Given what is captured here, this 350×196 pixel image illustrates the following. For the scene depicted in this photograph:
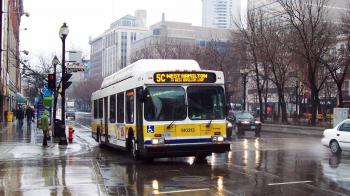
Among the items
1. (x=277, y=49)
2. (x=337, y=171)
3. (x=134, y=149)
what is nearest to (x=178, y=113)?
(x=134, y=149)

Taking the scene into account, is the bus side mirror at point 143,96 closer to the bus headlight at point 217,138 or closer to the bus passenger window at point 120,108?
the bus headlight at point 217,138

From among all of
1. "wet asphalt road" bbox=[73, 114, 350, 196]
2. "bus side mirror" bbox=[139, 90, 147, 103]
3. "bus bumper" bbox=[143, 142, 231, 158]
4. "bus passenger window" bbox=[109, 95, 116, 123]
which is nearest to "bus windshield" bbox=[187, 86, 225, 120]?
"bus bumper" bbox=[143, 142, 231, 158]

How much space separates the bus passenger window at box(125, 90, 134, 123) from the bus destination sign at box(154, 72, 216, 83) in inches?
68.7

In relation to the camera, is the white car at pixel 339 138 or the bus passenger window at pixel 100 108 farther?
the bus passenger window at pixel 100 108

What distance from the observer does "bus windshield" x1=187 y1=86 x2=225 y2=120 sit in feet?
52.1

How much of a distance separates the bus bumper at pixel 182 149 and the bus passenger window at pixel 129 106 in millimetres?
2091

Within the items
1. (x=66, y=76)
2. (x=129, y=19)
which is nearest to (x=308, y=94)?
(x=66, y=76)

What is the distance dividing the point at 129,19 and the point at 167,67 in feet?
599

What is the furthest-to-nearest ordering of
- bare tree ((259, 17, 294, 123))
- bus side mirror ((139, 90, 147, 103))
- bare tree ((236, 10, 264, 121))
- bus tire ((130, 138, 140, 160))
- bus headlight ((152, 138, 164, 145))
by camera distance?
bare tree ((236, 10, 264, 121)) < bare tree ((259, 17, 294, 123)) < bus tire ((130, 138, 140, 160)) < bus headlight ((152, 138, 164, 145)) < bus side mirror ((139, 90, 147, 103))

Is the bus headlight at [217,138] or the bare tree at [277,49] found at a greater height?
the bare tree at [277,49]

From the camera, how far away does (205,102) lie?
52.6 feet

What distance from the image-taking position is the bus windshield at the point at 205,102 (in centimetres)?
1589

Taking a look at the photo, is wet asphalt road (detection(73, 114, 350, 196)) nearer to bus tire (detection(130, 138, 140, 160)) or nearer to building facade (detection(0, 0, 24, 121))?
bus tire (detection(130, 138, 140, 160))

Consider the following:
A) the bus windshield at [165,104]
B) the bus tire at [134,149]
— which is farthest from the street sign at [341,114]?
the bus windshield at [165,104]
